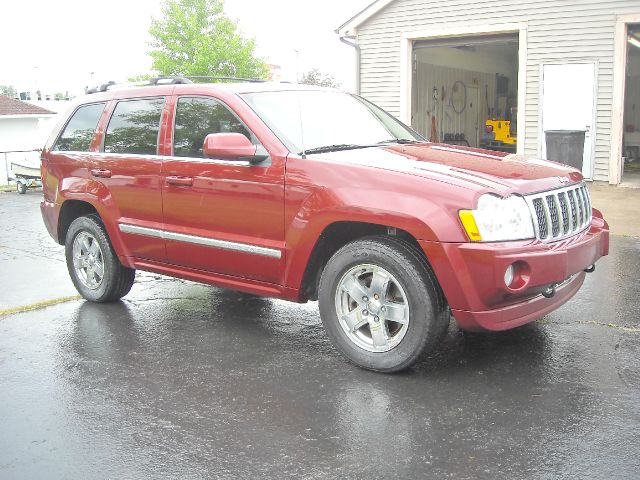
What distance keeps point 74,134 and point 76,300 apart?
1533 mm

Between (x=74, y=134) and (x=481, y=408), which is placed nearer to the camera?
(x=481, y=408)

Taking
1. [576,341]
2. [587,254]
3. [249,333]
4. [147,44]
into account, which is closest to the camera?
[587,254]

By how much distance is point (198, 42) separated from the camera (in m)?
49.8

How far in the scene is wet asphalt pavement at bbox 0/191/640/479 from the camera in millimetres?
3234

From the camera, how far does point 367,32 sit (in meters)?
17.5

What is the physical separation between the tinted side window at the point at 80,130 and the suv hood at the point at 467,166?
Result: 2563 mm

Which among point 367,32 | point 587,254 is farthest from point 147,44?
point 587,254

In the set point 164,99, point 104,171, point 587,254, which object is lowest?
point 587,254

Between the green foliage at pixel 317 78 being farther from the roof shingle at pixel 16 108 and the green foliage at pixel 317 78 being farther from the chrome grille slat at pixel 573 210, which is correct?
the chrome grille slat at pixel 573 210

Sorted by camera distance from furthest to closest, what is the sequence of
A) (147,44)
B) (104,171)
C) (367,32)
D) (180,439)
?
(147,44) < (367,32) < (104,171) < (180,439)

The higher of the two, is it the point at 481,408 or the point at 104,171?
the point at 104,171

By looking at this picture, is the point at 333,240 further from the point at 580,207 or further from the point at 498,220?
the point at 580,207

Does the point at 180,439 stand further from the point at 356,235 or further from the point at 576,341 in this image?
the point at 576,341

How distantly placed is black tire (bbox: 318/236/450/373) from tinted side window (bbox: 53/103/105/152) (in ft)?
9.54
